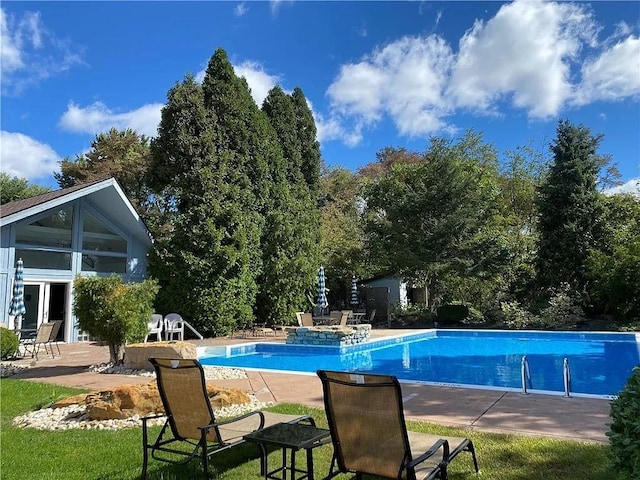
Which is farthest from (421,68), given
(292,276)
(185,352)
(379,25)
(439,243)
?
(185,352)

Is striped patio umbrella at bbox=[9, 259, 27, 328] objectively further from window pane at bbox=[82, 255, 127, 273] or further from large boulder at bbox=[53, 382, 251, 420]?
large boulder at bbox=[53, 382, 251, 420]

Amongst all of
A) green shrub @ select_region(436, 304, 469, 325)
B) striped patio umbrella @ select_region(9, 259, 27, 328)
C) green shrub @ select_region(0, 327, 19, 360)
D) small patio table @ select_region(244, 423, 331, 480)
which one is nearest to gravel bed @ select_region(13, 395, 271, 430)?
small patio table @ select_region(244, 423, 331, 480)

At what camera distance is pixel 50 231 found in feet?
57.3

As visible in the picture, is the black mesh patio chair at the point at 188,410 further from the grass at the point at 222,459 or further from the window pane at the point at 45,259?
the window pane at the point at 45,259

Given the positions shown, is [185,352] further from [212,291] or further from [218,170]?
[218,170]

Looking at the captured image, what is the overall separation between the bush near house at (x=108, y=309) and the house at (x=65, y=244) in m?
7.64

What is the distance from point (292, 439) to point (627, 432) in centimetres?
220

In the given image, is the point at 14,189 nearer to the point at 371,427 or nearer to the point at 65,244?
the point at 65,244

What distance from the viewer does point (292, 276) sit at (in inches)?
845

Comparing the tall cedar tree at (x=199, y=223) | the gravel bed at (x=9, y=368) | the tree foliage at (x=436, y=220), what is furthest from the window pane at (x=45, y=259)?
the tree foliage at (x=436, y=220)

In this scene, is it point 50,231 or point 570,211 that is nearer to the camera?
point 50,231

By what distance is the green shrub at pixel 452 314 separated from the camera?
72.0ft

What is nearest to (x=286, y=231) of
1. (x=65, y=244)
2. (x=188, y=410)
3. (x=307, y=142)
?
(x=307, y=142)

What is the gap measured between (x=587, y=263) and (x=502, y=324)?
14.8ft
